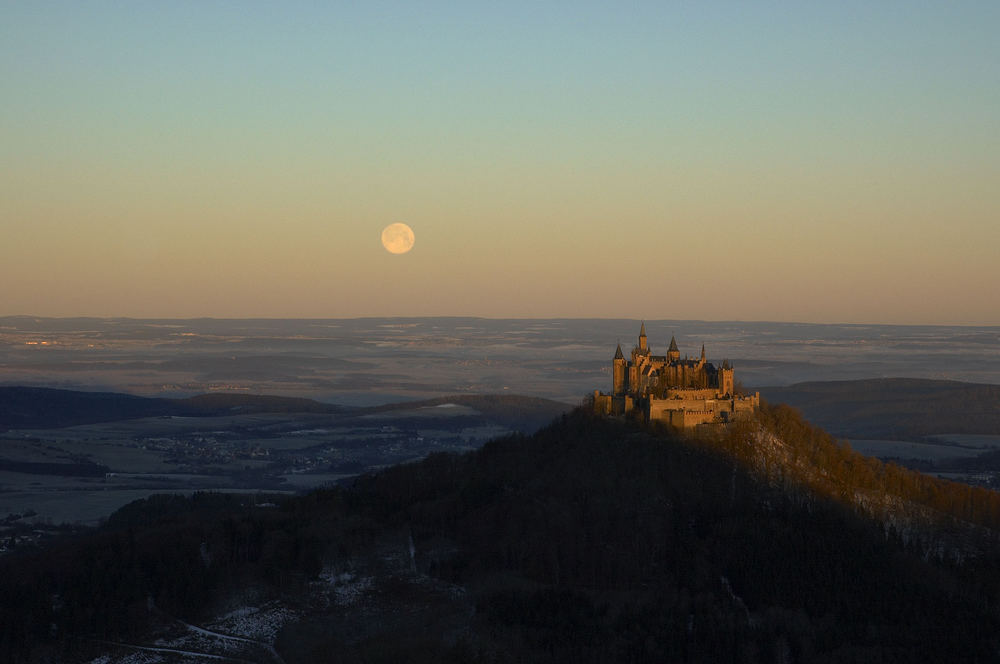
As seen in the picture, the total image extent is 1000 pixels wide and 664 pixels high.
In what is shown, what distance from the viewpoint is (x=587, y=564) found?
8675 cm

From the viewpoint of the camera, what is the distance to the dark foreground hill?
7538 cm

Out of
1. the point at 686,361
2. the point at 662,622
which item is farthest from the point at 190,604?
the point at 686,361

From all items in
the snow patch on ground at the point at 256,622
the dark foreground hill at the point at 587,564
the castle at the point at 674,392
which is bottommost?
the snow patch on ground at the point at 256,622

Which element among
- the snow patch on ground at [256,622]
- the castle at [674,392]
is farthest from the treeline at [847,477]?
the snow patch on ground at [256,622]

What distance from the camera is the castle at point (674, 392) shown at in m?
103

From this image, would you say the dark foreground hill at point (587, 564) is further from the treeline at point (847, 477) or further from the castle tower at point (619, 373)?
the castle tower at point (619, 373)

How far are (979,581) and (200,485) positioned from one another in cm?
10836

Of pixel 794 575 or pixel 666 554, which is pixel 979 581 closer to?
pixel 794 575

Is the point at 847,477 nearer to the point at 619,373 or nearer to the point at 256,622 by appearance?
the point at 619,373

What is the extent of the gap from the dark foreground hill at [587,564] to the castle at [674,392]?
2.64 meters

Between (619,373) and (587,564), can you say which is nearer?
(587,564)

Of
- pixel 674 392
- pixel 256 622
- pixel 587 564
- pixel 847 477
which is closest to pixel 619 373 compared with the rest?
pixel 674 392

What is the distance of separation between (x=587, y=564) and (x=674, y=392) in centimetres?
2188

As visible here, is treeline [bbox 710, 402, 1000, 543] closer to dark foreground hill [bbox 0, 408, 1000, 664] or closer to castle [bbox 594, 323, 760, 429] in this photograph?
dark foreground hill [bbox 0, 408, 1000, 664]
